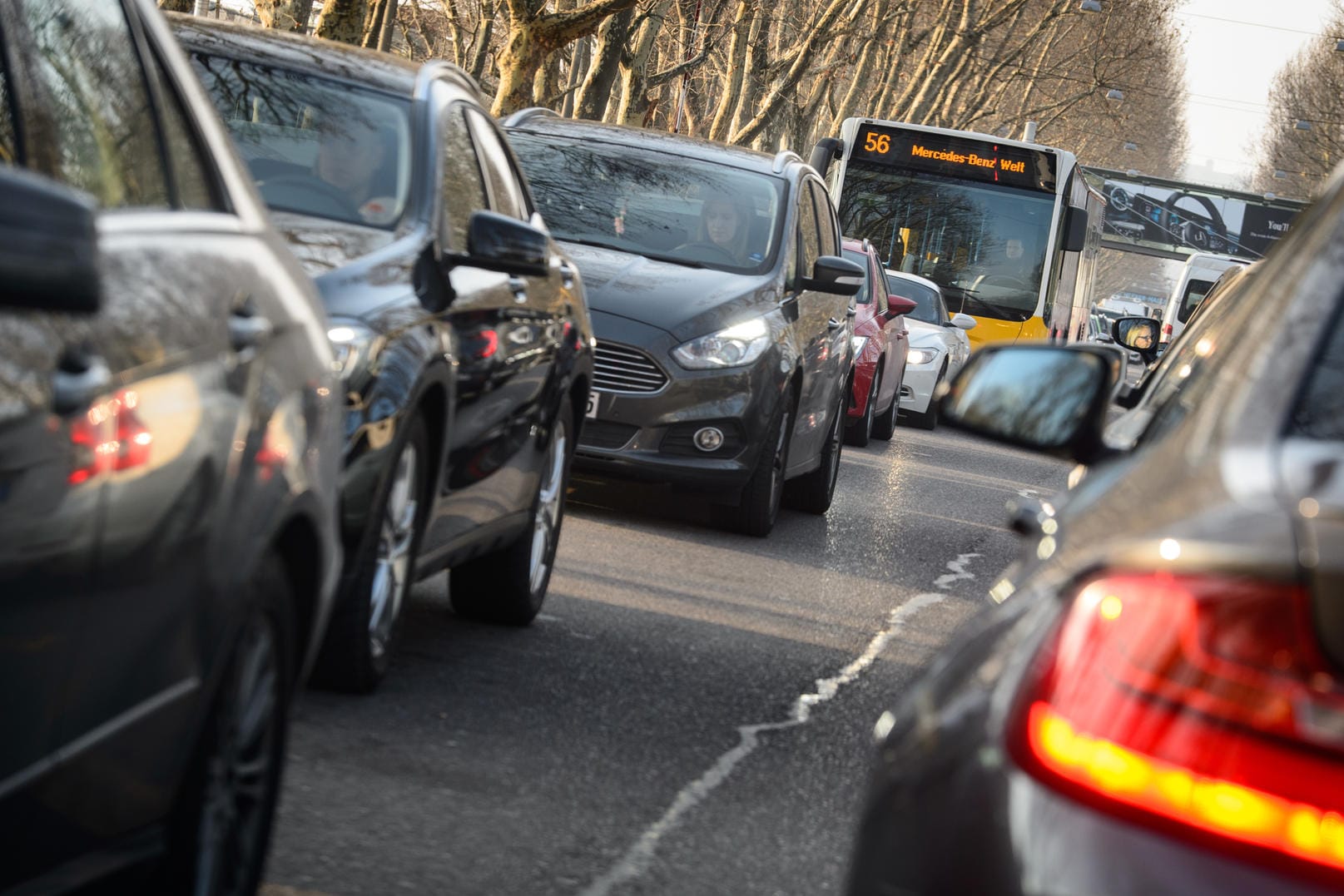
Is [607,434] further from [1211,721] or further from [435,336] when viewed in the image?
[1211,721]

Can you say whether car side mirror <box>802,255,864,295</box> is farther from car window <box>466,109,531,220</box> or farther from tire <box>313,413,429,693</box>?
tire <box>313,413,429,693</box>

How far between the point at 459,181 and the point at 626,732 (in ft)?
5.63

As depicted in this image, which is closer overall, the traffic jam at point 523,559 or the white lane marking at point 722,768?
the traffic jam at point 523,559

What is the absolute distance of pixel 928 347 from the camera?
22.1m

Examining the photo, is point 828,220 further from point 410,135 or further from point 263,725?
point 263,725

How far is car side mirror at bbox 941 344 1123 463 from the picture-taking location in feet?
10.1

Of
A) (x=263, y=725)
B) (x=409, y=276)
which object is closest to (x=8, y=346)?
(x=263, y=725)

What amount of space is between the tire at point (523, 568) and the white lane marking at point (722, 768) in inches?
39.3

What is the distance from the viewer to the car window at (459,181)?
245 inches

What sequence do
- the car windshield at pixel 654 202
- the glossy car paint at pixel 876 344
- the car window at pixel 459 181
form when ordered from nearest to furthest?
the car window at pixel 459 181, the car windshield at pixel 654 202, the glossy car paint at pixel 876 344

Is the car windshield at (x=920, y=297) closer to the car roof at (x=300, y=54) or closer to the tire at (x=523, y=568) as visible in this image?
the tire at (x=523, y=568)

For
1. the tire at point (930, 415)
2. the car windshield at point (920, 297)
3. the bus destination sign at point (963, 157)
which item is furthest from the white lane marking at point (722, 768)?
the bus destination sign at point (963, 157)

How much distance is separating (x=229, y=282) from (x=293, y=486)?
1.10 feet

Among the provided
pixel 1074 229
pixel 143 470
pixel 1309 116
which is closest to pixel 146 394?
pixel 143 470
